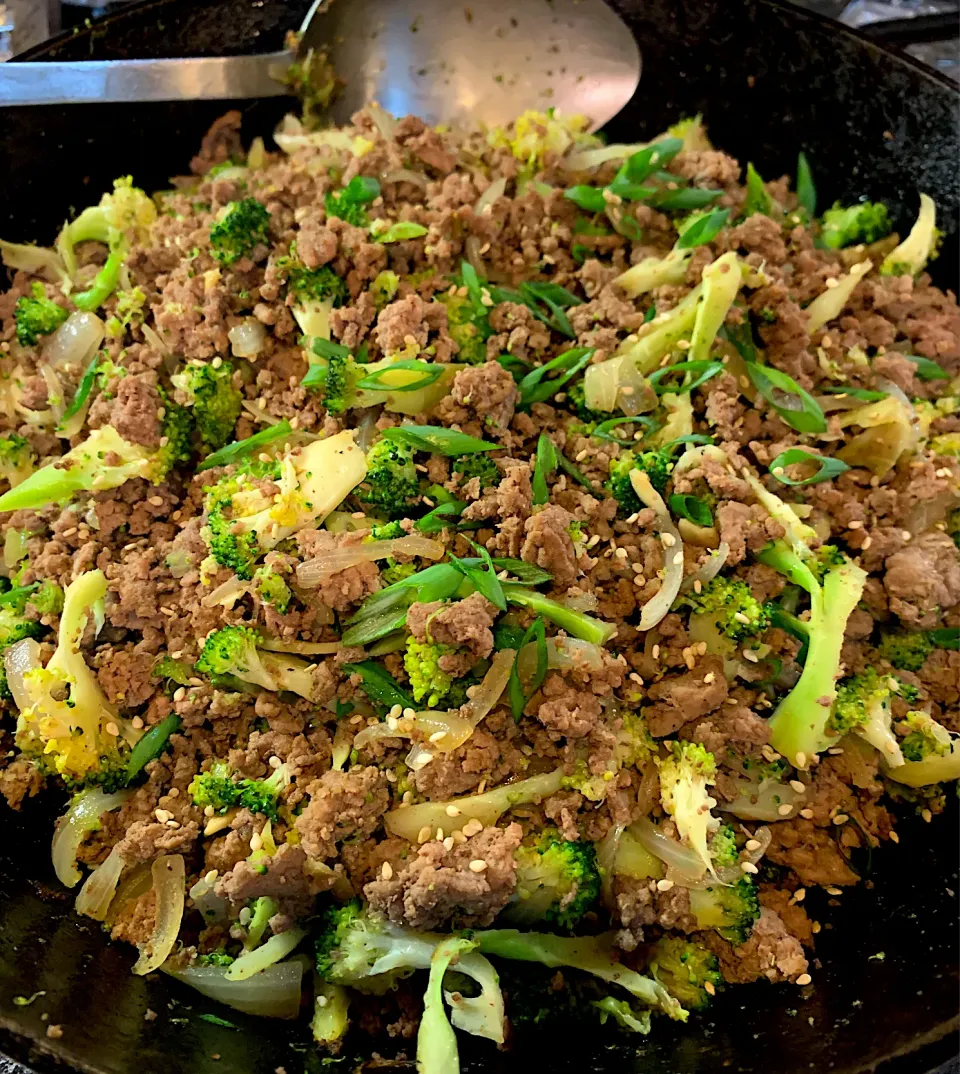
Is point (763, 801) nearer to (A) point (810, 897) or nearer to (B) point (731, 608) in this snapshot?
(A) point (810, 897)

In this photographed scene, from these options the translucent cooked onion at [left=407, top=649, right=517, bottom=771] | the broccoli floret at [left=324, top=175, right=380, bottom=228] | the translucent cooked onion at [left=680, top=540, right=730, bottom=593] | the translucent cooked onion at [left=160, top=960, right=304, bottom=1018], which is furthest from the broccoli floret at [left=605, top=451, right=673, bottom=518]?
the translucent cooked onion at [left=160, top=960, right=304, bottom=1018]

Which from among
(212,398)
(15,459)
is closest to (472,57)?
(212,398)

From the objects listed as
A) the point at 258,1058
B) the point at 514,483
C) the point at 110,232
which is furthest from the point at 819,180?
the point at 258,1058

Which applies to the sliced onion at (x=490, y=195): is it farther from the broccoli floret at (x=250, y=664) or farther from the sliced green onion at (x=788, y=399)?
the broccoli floret at (x=250, y=664)

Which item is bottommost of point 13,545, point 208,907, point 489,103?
point 208,907

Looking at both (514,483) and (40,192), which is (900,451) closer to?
(514,483)

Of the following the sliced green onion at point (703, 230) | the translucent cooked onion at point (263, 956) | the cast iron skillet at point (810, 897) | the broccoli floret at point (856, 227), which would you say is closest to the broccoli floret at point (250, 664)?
the translucent cooked onion at point (263, 956)
